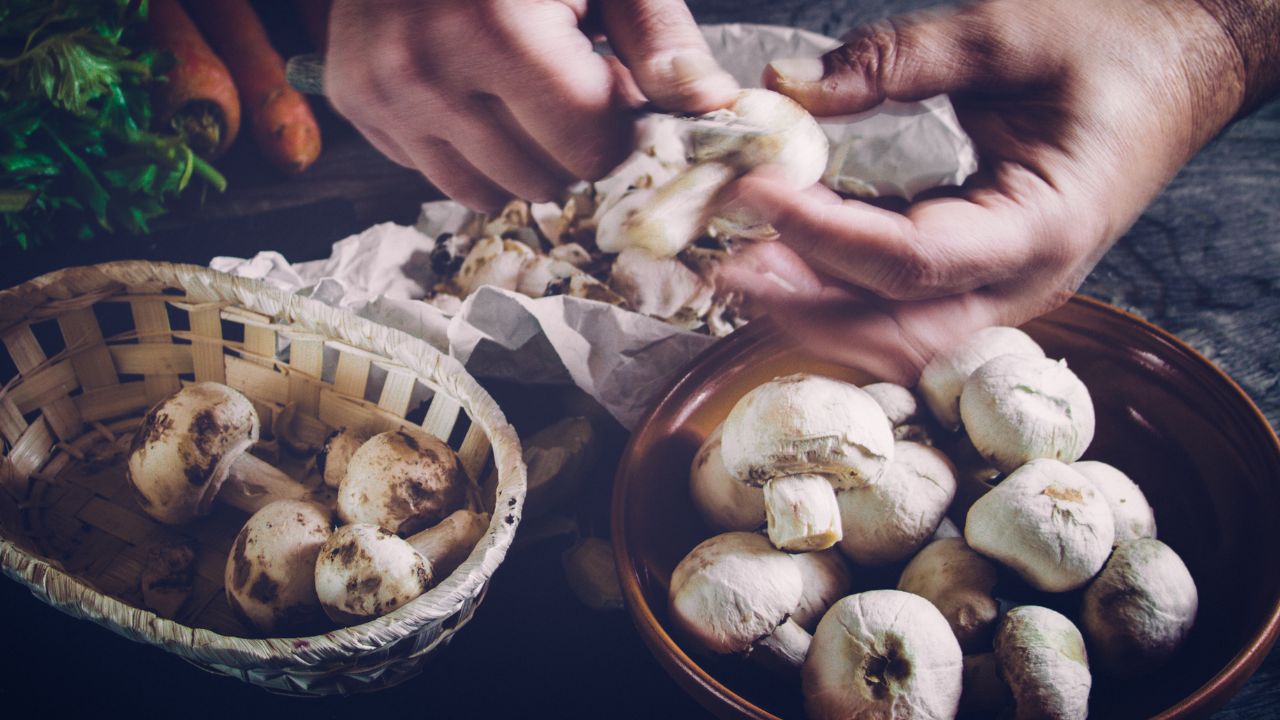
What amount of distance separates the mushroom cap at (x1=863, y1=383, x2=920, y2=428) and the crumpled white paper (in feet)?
0.77

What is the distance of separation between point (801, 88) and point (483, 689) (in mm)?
719

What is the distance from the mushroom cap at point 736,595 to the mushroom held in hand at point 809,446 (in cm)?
3

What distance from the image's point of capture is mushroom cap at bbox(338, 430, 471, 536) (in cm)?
84

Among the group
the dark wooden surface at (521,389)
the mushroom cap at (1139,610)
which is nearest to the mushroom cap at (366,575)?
the dark wooden surface at (521,389)

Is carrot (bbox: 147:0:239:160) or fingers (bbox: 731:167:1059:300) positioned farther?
carrot (bbox: 147:0:239:160)

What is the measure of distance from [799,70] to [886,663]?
560 mm

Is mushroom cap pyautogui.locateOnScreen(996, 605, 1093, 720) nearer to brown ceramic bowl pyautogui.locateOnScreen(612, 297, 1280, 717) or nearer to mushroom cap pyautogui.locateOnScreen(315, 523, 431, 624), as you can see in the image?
brown ceramic bowl pyautogui.locateOnScreen(612, 297, 1280, 717)

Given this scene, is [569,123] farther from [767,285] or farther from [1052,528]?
[1052,528]

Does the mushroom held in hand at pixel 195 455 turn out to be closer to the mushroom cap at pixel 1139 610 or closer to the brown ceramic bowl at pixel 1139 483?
the brown ceramic bowl at pixel 1139 483

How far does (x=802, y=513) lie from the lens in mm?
708

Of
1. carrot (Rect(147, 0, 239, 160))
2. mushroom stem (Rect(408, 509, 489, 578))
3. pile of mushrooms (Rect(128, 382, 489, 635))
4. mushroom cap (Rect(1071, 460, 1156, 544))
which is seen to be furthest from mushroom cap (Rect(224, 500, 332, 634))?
carrot (Rect(147, 0, 239, 160))

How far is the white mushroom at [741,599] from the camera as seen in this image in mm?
696

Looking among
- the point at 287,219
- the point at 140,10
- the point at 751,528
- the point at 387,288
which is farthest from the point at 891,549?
the point at 140,10

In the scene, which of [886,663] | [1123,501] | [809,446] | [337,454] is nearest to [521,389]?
[337,454]
